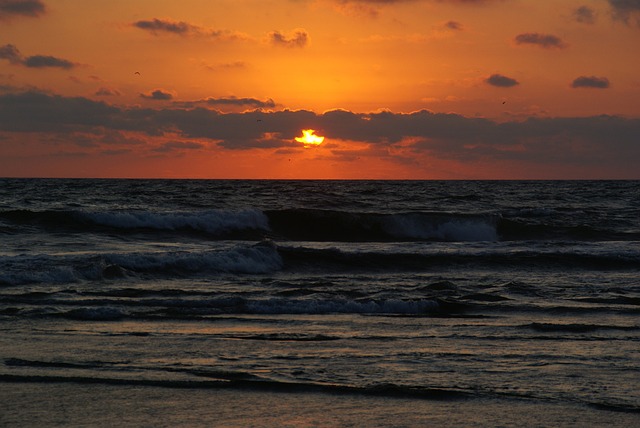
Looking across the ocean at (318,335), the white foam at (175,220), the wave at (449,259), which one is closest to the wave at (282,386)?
the ocean at (318,335)

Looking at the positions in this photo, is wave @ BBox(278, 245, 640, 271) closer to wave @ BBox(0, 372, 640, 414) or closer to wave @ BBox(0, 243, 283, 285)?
wave @ BBox(0, 243, 283, 285)

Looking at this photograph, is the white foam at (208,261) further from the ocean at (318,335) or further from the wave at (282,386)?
the wave at (282,386)

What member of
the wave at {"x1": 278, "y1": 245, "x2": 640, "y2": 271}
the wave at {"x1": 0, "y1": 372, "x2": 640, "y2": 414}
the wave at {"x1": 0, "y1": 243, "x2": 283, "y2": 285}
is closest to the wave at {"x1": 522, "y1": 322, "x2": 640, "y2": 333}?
the wave at {"x1": 0, "y1": 372, "x2": 640, "y2": 414}

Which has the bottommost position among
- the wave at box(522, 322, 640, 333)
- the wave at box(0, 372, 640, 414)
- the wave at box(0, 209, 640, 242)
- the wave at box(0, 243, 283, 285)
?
the wave at box(0, 372, 640, 414)

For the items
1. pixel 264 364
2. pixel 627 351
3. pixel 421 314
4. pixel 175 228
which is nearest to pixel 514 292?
pixel 421 314

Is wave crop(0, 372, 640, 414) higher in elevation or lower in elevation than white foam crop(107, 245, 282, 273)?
lower

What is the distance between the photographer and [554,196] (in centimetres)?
6438

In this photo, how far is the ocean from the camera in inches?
310

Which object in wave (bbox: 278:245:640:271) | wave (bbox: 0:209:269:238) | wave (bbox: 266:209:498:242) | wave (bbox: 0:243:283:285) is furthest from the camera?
wave (bbox: 266:209:498:242)

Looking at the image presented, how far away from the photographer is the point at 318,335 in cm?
1166

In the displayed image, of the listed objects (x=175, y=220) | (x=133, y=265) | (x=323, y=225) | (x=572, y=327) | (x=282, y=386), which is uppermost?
(x=175, y=220)

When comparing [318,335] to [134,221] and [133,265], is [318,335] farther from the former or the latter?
[134,221]

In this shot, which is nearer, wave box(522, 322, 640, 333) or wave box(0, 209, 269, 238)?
wave box(522, 322, 640, 333)

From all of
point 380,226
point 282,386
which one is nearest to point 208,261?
point 282,386
